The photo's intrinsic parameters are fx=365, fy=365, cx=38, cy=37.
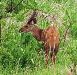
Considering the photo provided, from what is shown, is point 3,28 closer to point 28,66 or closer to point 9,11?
point 9,11

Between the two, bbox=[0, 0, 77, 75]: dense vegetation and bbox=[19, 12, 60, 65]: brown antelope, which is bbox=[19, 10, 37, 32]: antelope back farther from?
bbox=[0, 0, 77, 75]: dense vegetation

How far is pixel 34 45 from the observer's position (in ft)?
24.0

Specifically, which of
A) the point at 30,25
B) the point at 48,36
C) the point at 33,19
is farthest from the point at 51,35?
the point at 30,25

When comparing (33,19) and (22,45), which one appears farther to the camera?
(22,45)

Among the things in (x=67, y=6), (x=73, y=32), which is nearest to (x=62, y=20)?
(x=73, y=32)

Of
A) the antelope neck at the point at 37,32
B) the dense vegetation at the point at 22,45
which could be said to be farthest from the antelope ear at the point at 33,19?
the dense vegetation at the point at 22,45

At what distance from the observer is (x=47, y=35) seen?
6469mm

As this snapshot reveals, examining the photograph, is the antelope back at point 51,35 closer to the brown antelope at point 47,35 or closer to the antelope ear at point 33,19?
the brown antelope at point 47,35

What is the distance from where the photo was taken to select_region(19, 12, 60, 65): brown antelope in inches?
251

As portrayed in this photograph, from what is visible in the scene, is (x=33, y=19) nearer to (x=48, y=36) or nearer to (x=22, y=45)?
(x=48, y=36)

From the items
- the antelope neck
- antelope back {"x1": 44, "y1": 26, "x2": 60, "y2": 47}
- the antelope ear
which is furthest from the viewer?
the antelope neck

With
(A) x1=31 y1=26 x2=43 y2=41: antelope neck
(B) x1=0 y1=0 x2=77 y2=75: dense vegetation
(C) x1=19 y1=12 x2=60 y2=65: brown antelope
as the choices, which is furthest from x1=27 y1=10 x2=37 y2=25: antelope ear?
(B) x1=0 y1=0 x2=77 y2=75: dense vegetation

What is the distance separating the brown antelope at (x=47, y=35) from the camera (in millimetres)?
6363

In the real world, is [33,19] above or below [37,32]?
above
